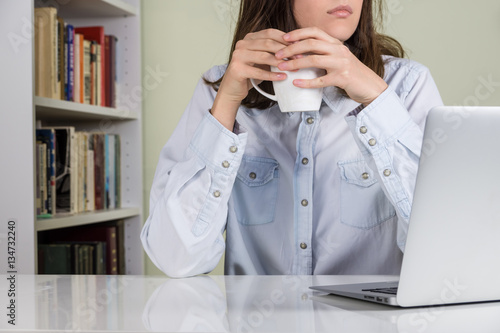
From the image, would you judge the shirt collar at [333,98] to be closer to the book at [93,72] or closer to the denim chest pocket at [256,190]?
the denim chest pocket at [256,190]

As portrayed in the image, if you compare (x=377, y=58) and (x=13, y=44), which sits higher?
(x=13, y=44)

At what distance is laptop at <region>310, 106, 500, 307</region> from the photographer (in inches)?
22.6

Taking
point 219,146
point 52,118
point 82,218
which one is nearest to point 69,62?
point 52,118

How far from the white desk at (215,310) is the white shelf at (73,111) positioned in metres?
0.91

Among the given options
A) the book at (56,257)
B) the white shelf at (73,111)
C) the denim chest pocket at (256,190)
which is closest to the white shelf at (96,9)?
the white shelf at (73,111)

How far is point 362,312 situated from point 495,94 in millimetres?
1605

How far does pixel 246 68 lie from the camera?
99 cm

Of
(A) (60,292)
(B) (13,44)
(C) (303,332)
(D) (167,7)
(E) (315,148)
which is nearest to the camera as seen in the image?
(C) (303,332)

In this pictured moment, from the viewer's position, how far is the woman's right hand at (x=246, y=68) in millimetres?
949

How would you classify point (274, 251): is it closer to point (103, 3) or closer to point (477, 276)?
point (477, 276)

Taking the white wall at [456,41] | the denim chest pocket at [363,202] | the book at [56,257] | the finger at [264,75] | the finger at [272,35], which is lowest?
the book at [56,257]

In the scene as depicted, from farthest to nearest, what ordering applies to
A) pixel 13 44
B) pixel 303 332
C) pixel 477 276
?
pixel 13 44
pixel 477 276
pixel 303 332

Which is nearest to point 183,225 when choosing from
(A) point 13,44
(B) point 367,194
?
(B) point 367,194

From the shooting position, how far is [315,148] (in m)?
1.18
